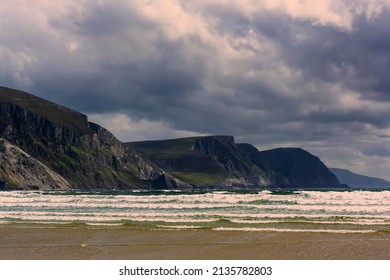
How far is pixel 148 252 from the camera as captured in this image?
89.8ft

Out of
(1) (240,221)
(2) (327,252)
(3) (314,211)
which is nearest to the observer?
(2) (327,252)

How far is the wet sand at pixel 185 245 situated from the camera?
25.8m

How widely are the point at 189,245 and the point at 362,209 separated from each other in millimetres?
33533

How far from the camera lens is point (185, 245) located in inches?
1172

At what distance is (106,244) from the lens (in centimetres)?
3075

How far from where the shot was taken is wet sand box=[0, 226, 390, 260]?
84.7 ft
